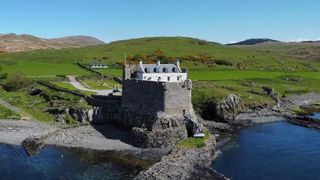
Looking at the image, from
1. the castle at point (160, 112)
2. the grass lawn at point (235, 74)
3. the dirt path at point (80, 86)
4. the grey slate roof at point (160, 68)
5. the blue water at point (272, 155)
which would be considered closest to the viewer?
the blue water at point (272, 155)

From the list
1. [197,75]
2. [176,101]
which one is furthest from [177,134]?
[197,75]

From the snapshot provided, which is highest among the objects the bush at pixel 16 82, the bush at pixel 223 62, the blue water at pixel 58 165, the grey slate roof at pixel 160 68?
the grey slate roof at pixel 160 68

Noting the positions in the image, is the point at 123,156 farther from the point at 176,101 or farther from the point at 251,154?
the point at 251,154

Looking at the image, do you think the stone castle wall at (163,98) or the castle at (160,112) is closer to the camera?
the castle at (160,112)

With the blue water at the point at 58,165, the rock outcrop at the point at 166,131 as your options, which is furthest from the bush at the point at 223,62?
the blue water at the point at 58,165

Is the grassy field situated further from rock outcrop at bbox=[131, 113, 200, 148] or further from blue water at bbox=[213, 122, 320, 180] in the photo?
rock outcrop at bbox=[131, 113, 200, 148]

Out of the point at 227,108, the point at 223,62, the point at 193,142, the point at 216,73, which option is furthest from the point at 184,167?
the point at 223,62

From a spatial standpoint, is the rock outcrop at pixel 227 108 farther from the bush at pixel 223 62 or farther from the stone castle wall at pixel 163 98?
the bush at pixel 223 62
